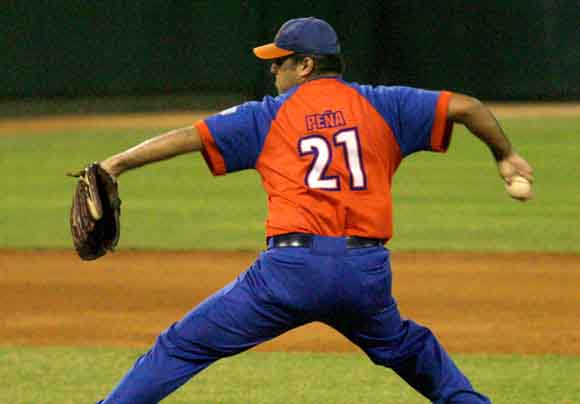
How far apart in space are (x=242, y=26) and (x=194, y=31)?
3.16ft

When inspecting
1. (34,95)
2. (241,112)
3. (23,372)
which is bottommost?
(34,95)

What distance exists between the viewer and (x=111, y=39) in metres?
25.0

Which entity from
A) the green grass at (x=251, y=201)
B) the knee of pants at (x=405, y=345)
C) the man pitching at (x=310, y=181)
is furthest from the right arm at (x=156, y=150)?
the green grass at (x=251, y=201)

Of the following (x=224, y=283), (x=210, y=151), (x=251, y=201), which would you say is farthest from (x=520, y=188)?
(x=251, y=201)

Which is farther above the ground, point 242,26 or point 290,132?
point 290,132

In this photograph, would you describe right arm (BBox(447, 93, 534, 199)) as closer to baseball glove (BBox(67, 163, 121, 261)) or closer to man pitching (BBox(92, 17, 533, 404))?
man pitching (BBox(92, 17, 533, 404))

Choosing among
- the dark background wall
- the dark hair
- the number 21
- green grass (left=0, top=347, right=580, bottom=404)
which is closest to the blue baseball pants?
the number 21

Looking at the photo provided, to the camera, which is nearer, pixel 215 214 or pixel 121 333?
pixel 121 333

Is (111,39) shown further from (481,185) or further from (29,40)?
(481,185)

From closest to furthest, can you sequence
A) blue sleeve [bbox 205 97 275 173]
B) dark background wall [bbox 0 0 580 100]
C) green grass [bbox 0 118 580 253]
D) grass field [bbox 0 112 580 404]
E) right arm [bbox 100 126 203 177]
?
right arm [bbox 100 126 203 177]
blue sleeve [bbox 205 97 275 173]
grass field [bbox 0 112 580 404]
green grass [bbox 0 118 580 253]
dark background wall [bbox 0 0 580 100]

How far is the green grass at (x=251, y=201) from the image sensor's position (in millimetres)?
11047

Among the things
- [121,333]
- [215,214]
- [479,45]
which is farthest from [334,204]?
[479,45]

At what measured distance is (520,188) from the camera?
4195mm

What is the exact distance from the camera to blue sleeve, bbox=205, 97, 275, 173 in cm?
418
